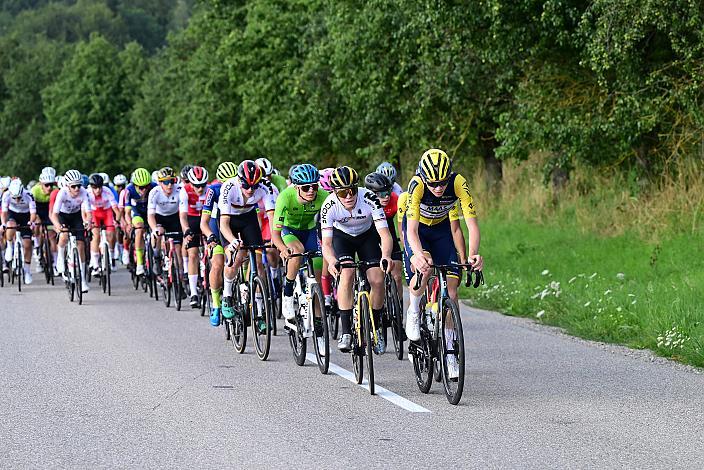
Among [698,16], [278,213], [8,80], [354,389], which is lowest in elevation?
[354,389]

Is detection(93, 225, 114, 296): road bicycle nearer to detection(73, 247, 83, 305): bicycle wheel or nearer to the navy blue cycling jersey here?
the navy blue cycling jersey

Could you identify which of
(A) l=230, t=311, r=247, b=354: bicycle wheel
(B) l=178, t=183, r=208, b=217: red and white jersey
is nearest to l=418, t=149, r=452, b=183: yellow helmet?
(A) l=230, t=311, r=247, b=354: bicycle wheel

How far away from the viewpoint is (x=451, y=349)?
9375 mm

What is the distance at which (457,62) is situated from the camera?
24.6 m

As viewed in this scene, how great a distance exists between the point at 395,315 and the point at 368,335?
2.03 meters

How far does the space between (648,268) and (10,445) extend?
11.2 m

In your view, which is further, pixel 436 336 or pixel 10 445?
pixel 436 336

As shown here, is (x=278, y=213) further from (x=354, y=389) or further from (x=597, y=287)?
(x=597, y=287)

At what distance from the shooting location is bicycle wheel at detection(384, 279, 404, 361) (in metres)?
11.9

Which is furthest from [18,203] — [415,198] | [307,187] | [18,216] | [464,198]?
[464,198]

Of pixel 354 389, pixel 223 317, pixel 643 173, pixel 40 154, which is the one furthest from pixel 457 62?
pixel 40 154

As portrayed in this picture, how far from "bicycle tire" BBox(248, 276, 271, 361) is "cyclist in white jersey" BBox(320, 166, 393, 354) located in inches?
42.1

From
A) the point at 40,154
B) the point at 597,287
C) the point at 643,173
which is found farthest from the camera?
the point at 40,154

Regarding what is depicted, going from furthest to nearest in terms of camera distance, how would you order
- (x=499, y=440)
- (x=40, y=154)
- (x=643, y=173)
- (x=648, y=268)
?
(x=40, y=154), (x=643, y=173), (x=648, y=268), (x=499, y=440)
